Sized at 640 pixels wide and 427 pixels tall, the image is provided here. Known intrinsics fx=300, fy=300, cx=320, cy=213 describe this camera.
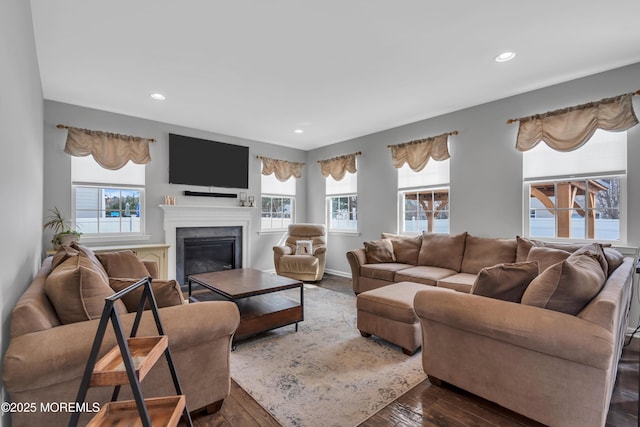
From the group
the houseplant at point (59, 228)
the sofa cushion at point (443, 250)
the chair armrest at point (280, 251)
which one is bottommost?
the chair armrest at point (280, 251)

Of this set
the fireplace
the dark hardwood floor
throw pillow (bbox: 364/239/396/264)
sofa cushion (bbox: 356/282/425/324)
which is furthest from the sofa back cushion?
throw pillow (bbox: 364/239/396/264)

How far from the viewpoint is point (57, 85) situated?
11.2 ft

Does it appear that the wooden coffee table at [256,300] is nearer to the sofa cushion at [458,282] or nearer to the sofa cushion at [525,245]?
the sofa cushion at [458,282]

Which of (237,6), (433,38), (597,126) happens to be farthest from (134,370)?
(597,126)

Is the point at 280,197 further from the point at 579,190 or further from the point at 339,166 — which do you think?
the point at 579,190

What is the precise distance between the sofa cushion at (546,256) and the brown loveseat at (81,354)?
9.55 ft

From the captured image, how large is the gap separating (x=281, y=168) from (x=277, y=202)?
0.71 meters

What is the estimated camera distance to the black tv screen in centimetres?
484

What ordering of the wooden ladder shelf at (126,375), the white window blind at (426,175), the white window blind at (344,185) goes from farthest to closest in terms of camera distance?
the white window blind at (344,185)
the white window blind at (426,175)
the wooden ladder shelf at (126,375)

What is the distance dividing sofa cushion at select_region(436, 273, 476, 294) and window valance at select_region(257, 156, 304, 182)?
3.74 metres

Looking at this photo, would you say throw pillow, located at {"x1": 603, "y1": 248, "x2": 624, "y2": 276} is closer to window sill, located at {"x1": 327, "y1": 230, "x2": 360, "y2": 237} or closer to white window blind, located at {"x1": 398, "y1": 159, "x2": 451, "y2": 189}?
white window blind, located at {"x1": 398, "y1": 159, "x2": 451, "y2": 189}

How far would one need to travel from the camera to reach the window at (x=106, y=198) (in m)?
4.10

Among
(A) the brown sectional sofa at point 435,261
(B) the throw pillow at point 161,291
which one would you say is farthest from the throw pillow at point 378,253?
(B) the throw pillow at point 161,291

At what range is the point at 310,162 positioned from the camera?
6562mm
